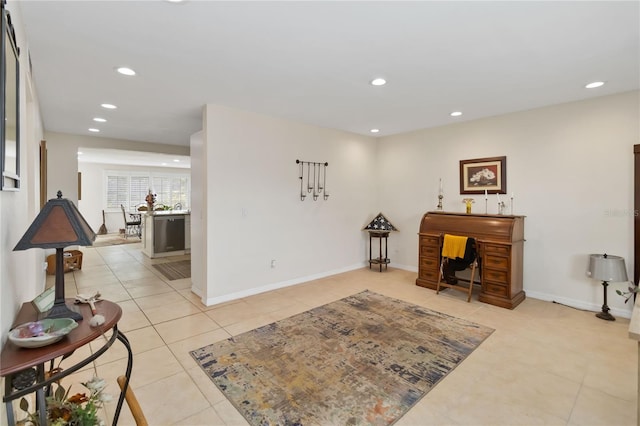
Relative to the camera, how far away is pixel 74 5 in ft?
5.98

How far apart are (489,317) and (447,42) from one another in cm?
293

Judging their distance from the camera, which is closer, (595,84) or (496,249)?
(595,84)

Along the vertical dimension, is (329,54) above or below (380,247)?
above

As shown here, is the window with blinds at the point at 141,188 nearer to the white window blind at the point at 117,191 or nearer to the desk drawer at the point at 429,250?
the white window blind at the point at 117,191

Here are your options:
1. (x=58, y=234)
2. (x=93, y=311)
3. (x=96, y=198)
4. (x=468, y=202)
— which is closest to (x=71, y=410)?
(x=93, y=311)

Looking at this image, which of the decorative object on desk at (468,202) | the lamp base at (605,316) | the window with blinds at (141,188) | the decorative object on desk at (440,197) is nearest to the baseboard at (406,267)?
the decorative object on desk at (440,197)

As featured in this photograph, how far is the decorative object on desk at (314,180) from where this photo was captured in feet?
15.6

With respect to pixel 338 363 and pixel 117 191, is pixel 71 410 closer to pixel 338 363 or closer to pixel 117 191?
pixel 338 363

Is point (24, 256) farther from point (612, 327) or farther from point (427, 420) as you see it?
point (612, 327)

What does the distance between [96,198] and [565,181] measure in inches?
501

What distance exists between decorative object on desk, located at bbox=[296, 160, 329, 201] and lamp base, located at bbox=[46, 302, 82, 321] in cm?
358

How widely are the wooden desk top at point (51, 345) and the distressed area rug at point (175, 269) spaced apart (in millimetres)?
3832

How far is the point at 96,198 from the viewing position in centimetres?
1040

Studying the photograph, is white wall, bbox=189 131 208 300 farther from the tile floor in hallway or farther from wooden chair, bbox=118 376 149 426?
wooden chair, bbox=118 376 149 426
